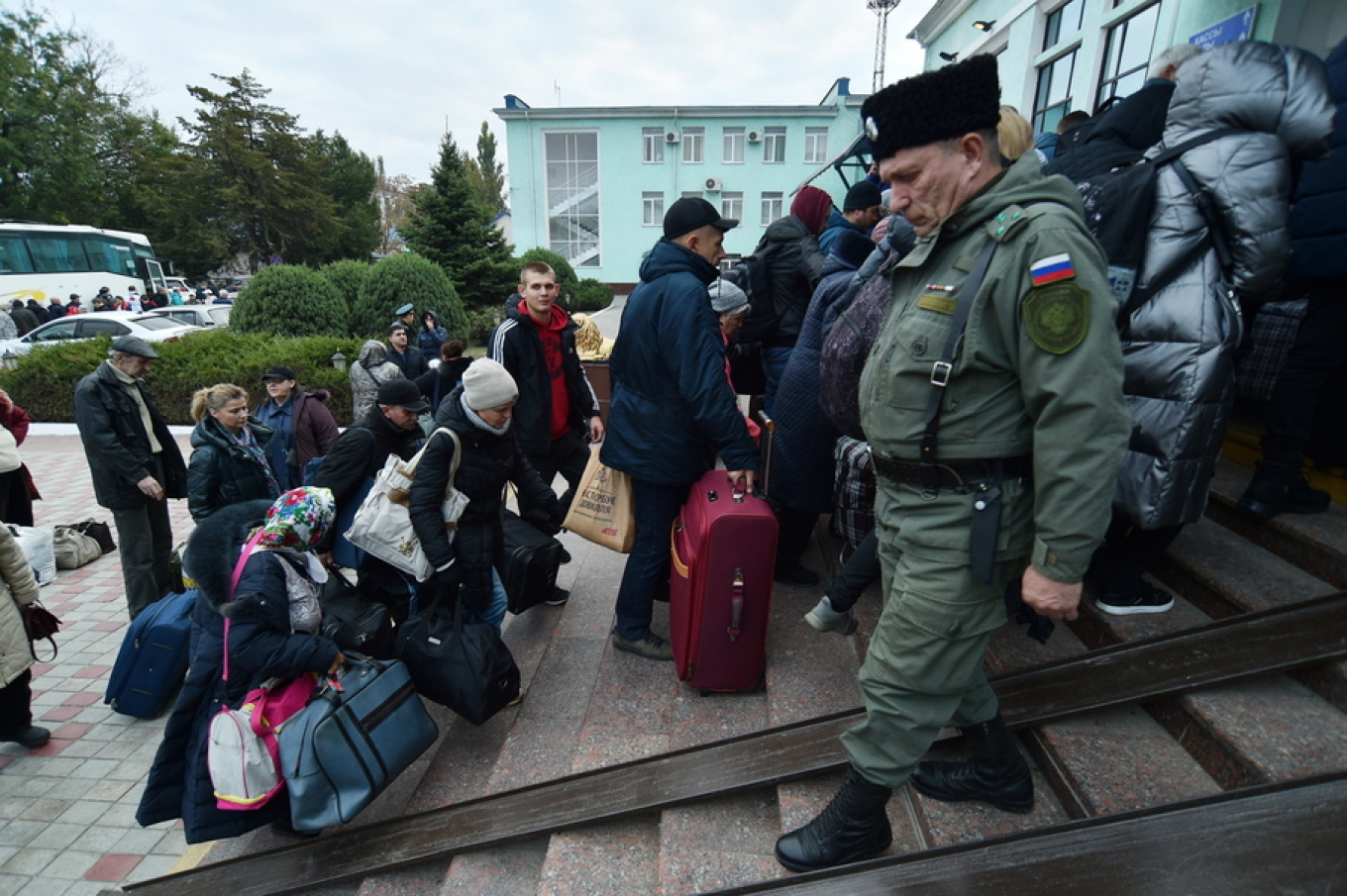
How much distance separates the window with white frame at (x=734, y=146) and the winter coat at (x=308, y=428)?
26830 millimetres

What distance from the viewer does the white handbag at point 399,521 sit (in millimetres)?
3107

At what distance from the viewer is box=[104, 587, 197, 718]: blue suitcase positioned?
3.48 meters

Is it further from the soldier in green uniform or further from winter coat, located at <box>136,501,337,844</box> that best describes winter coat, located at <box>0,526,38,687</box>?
the soldier in green uniform

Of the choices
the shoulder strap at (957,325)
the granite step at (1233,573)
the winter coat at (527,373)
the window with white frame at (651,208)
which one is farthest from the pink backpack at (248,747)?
the window with white frame at (651,208)

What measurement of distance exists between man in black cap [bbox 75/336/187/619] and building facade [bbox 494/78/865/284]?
25192mm

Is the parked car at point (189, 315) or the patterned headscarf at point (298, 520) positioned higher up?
the parked car at point (189, 315)

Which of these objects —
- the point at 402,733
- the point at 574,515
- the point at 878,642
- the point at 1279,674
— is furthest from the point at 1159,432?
the point at 402,733

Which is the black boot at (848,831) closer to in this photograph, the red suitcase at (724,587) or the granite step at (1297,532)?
the red suitcase at (724,587)

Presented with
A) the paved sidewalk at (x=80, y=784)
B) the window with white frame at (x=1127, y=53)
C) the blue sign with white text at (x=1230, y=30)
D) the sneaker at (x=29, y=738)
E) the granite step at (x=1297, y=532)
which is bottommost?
the paved sidewalk at (x=80, y=784)

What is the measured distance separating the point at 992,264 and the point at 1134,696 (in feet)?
4.91

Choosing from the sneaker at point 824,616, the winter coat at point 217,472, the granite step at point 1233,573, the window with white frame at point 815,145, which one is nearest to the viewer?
the granite step at point 1233,573

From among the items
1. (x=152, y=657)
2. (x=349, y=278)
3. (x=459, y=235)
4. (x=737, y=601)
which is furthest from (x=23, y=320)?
(x=737, y=601)

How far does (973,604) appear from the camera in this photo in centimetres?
158

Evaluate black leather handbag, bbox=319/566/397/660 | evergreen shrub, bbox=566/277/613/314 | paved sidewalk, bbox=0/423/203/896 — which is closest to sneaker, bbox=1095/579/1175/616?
black leather handbag, bbox=319/566/397/660
